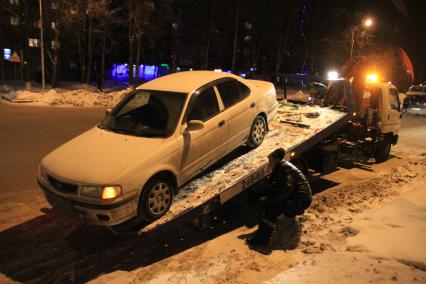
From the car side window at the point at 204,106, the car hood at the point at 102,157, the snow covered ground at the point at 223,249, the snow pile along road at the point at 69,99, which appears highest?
the car side window at the point at 204,106

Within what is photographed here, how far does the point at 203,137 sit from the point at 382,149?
713cm

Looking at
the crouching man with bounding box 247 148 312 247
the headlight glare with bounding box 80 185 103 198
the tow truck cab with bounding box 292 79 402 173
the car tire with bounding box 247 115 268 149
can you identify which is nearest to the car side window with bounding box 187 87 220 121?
the car tire with bounding box 247 115 268 149

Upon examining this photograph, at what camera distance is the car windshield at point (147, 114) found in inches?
235

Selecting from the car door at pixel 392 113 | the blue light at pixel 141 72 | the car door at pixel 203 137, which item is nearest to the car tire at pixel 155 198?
the car door at pixel 203 137

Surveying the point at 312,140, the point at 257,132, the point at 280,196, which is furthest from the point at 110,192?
the point at 312,140

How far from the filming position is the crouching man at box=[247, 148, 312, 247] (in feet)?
19.3

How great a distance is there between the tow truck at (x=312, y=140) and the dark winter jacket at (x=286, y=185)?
493 mm

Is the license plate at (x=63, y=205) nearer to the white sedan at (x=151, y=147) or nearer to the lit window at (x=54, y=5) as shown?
the white sedan at (x=151, y=147)

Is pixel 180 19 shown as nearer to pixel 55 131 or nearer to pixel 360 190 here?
pixel 55 131

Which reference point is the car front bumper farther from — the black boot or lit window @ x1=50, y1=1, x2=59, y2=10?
lit window @ x1=50, y1=1, x2=59, y2=10

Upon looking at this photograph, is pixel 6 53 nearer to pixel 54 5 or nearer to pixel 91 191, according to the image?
pixel 54 5

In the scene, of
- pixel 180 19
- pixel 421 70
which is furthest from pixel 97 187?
pixel 421 70

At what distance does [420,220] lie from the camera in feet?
21.9

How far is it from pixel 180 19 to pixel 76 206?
151 feet
